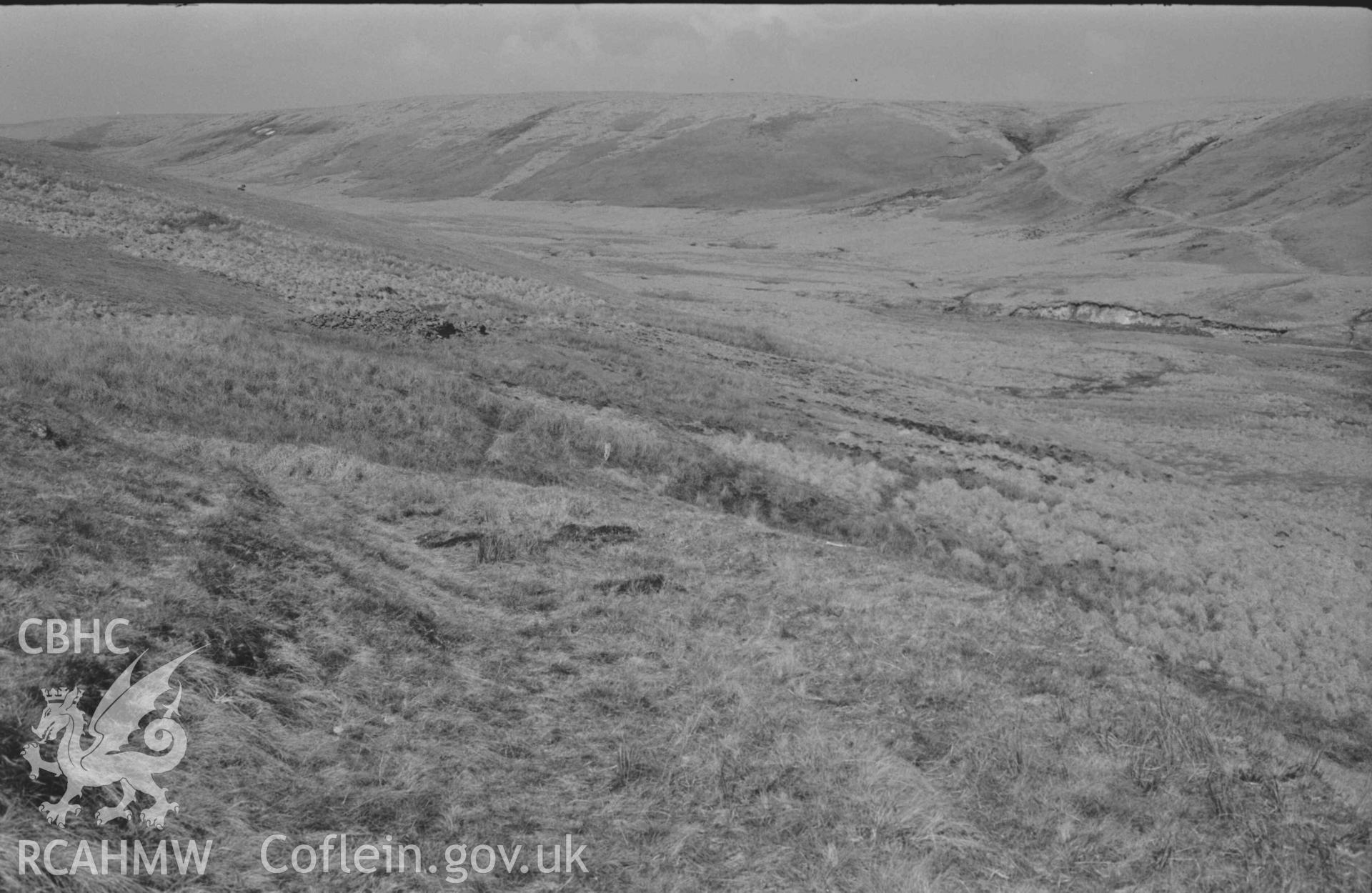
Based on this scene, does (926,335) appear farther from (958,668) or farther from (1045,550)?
(958,668)

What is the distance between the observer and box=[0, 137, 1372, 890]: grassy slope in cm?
606

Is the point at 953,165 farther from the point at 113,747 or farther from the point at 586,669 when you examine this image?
the point at 113,747

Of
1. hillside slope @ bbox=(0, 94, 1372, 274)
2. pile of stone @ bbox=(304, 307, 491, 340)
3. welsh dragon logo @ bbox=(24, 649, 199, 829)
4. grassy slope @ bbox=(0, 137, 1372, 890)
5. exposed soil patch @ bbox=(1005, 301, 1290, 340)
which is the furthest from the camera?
hillside slope @ bbox=(0, 94, 1372, 274)

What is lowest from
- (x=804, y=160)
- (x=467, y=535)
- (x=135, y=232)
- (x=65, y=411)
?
(x=467, y=535)

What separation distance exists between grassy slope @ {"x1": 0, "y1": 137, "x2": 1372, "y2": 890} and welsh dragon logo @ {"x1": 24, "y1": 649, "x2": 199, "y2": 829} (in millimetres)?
111

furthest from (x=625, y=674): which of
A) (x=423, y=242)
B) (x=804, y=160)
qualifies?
(x=804, y=160)

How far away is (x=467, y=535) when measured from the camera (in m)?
11.2

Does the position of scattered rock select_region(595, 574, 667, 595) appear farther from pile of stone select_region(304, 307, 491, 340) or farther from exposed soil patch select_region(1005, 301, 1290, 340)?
exposed soil patch select_region(1005, 301, 1290, 340)

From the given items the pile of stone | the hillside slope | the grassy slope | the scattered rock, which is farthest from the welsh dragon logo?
the hillside slope

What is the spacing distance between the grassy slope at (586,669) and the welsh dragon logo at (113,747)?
111 millimetres

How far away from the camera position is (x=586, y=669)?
27.5 feet

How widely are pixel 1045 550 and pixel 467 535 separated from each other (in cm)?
1188

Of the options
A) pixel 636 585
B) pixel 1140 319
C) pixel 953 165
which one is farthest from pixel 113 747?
pixel 953 165

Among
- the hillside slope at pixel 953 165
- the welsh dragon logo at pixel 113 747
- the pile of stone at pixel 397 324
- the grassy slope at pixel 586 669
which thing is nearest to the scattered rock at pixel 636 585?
the grassy slope at pixel 586 669
